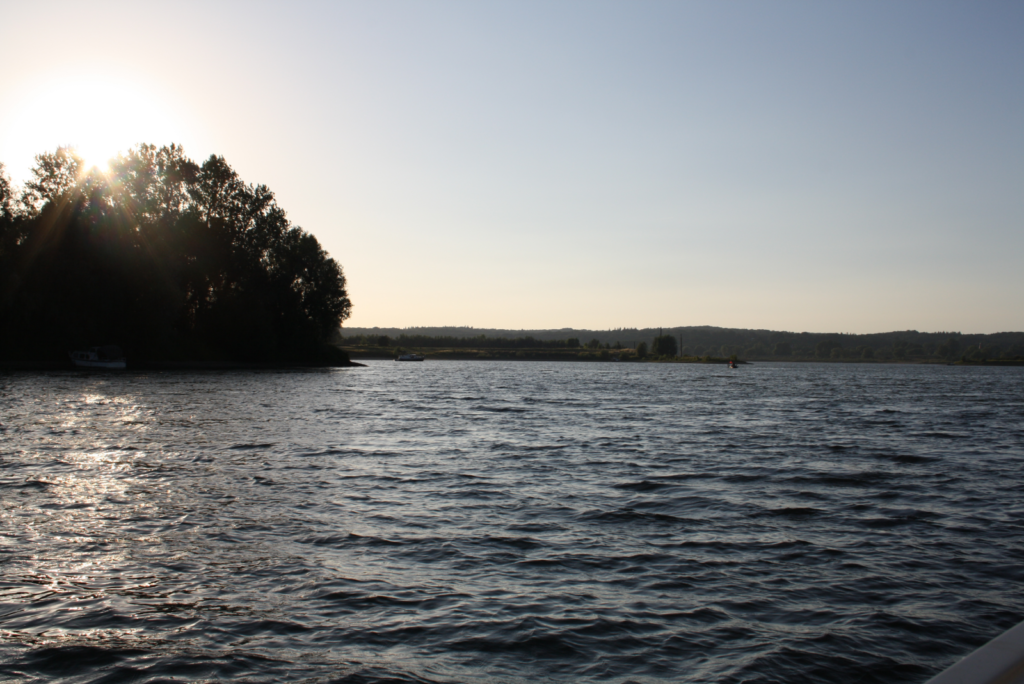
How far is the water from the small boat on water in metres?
67.6

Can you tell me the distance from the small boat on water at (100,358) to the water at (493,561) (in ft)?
222

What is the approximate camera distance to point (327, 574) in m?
11.1

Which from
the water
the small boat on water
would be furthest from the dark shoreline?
the water

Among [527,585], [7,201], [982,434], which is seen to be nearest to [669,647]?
[527,585]

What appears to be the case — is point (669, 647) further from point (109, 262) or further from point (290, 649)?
Result: point (109, 262)

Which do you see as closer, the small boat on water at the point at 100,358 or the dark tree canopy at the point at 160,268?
the dark tree canopy at the point at 160,268

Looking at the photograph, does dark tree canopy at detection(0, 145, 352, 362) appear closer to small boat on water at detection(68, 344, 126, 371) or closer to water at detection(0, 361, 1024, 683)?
small boat on water at detection(68, 344, 126, 371)

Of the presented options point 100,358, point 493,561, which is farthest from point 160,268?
point 493,561

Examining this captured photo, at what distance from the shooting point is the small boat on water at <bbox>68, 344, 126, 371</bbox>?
86.9 metres

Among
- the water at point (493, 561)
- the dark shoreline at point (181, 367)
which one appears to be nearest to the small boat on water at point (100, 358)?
the dark shoreline at point (181, 367)

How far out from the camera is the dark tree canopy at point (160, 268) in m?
80.9

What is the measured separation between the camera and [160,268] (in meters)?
85.2

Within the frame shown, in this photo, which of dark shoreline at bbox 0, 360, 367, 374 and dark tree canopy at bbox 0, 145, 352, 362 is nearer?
dark tree canopy at bbox 0, 145, 352, 362

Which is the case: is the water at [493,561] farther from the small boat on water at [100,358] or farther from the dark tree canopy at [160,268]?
the small boat on water at [100,358]
